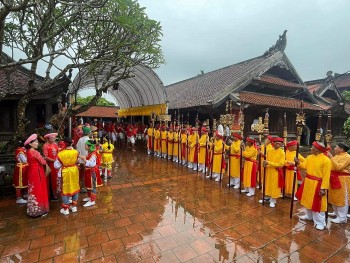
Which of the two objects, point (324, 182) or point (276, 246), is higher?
point (324, 182)

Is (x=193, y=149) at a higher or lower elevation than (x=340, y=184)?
higher

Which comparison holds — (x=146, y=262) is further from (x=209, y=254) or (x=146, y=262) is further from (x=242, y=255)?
(x=242, y=255)

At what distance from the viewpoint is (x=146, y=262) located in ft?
11.0

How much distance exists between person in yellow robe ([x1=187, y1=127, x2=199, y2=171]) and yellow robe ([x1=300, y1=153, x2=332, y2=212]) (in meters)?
4.99

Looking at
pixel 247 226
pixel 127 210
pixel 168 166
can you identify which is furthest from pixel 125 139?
pixel 247 226

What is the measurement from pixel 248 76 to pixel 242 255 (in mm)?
11712

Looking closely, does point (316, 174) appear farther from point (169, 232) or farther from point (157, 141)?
point (157, 141)

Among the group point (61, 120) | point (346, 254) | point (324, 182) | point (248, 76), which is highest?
point (248, 76)

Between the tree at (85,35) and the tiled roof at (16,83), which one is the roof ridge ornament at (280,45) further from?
the tiled roof at (16,83)

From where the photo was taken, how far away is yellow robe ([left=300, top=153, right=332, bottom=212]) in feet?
14.4

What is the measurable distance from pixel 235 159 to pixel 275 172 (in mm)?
1653

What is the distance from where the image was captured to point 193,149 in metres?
9.45

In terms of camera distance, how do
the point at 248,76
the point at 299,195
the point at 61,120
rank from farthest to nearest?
1. the point at 248,76
2. the point at 61,120
3. the point at 299,195

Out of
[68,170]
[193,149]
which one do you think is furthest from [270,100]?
[68,170]
